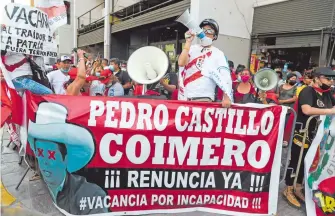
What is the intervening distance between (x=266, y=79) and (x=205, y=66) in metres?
2.83

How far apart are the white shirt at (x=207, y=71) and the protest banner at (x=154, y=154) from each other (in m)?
0.39

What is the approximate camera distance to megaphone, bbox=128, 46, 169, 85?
4.03m

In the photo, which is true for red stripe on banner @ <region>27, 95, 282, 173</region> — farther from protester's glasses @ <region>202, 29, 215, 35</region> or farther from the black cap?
protester's glasses @ <region>202, 29, 215, 35</region>

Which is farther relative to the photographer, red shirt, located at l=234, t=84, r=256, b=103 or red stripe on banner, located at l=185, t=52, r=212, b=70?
red shirt, located at l=234, t=84, r=256, b=103

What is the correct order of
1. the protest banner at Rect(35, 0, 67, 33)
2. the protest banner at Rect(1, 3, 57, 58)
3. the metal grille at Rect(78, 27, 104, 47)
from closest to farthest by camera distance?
1. the protest banner at Rect(1, 3, 57, 58)
2. the protest banner at Rect(35, 0, 67, 33)
3. the metal grille at Rect(78, 27, 104, 47)

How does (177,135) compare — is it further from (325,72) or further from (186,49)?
(325,72)

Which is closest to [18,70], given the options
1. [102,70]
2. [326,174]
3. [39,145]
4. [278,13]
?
[39,145]

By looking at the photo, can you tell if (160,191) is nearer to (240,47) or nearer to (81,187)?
(81,187)

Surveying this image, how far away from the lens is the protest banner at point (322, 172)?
3.23 m

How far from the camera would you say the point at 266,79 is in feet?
19.2

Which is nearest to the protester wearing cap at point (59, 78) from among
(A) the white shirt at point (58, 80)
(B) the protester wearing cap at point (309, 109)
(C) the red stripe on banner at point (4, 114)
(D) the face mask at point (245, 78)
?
(A) the white shirt at point (58, 80)

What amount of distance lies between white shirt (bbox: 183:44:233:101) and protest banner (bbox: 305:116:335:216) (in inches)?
47.1

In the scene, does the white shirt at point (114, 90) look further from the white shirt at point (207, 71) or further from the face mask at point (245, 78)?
the white shirt at point (207, 71)

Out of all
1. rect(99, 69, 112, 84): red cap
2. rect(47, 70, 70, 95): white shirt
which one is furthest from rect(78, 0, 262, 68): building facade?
rect(47, 70, 70, 95): white shirt
